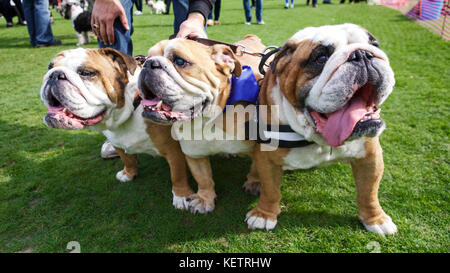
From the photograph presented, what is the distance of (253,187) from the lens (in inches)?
107

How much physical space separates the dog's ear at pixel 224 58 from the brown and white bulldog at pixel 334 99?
283 millimetres

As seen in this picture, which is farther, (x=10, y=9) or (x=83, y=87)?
(x=10, y=9)

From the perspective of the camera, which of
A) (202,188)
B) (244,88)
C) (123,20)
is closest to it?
(244,88)

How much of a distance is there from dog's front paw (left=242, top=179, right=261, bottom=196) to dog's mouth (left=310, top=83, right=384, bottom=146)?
48.3 inches

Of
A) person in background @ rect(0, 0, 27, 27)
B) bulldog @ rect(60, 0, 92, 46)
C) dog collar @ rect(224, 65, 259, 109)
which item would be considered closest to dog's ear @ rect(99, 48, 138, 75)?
dog collar @ rect(224, 65, 259, 109)

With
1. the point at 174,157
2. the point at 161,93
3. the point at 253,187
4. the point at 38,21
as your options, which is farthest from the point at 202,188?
the point at 38,21

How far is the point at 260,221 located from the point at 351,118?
3.96ft

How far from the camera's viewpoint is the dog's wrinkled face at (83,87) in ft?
6.55

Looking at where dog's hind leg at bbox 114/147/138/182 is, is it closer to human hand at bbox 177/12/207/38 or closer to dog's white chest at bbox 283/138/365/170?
human hand at bbox 177/12/207/38

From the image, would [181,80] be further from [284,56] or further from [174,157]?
[174,157]

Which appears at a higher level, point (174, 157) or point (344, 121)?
point (344, 121)

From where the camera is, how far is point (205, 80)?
6.25 ft

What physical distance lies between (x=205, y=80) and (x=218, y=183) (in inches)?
52.9
